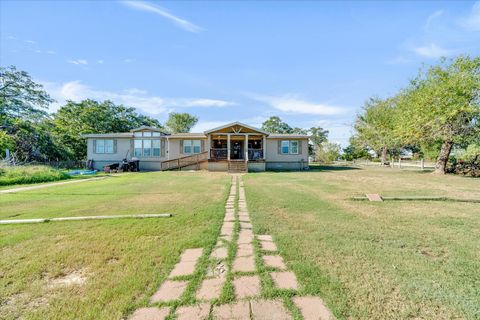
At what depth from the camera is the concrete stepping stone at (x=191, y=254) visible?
277cm

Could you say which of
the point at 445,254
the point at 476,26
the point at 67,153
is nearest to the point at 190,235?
the point at 445,254

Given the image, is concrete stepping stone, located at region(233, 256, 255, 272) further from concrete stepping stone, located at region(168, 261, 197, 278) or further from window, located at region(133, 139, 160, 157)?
window, located at region(133, 139, 160, 157)

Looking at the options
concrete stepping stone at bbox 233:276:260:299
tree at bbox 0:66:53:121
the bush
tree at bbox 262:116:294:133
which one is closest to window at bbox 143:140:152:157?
the bush

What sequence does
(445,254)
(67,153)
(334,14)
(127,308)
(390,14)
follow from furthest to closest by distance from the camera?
(67,153) < (334,14) < (390,14) < (445,254) < (127,308)

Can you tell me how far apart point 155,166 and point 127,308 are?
1948 cm

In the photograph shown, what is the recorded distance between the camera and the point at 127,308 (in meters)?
1.81

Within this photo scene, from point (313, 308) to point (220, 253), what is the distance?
146 cm

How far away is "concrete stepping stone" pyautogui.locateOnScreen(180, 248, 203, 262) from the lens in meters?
2.77

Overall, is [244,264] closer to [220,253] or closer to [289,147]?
[220,253]

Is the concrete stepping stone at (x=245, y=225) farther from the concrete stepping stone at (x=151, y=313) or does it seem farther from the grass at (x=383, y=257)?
the concrete stepping stone at (x=151, y=313)

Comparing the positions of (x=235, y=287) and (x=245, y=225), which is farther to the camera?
(x=245, y=225)

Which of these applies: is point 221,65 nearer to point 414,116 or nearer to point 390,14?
point 390,14

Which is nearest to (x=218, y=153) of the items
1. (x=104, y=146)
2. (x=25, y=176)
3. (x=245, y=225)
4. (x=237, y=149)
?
(x=237, y=149)

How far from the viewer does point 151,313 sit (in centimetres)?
176
